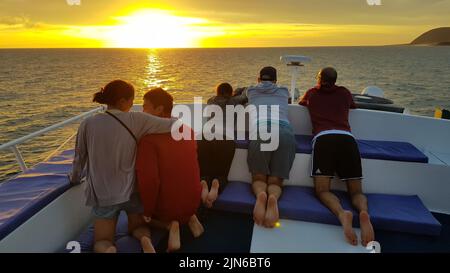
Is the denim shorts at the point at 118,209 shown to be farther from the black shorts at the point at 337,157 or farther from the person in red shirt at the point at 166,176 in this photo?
the black shorts at the point at 337,157

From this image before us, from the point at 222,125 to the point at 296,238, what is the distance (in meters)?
1.77

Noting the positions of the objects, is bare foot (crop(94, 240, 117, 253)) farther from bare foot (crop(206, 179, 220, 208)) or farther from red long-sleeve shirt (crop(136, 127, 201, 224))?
bare foot (crop(206, 179, 220, 208))

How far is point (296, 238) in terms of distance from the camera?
273 centimetres

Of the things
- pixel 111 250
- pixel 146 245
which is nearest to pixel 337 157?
pixel 146 245

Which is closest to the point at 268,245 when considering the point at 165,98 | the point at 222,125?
the point at 165,98

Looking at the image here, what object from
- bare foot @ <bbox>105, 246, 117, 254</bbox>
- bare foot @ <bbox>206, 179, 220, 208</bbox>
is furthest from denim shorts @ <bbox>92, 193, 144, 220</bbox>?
bare foot @ <bbox>206, 179, 220, 208</bbox>

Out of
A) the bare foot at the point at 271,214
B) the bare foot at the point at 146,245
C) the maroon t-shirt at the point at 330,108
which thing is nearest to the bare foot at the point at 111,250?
the bare foot at the point at 146,245

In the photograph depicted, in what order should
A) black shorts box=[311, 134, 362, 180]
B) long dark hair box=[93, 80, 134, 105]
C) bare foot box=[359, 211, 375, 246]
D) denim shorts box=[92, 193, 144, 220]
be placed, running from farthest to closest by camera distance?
1. black shorts box=[311, 134, 362, 180]
2. bare foot box=[359, 211, 375, 246]
3. denim shorts box=[92, 193, 144, 220]
4. long dark hair box=[93, 80, 134, 105]

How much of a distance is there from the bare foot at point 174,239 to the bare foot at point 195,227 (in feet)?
0.78

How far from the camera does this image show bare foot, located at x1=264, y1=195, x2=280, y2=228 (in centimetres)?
281

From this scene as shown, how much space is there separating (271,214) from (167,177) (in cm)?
98

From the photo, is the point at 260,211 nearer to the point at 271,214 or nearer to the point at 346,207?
the point at 271,214

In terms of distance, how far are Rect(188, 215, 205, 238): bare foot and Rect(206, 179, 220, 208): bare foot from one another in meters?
0.29
